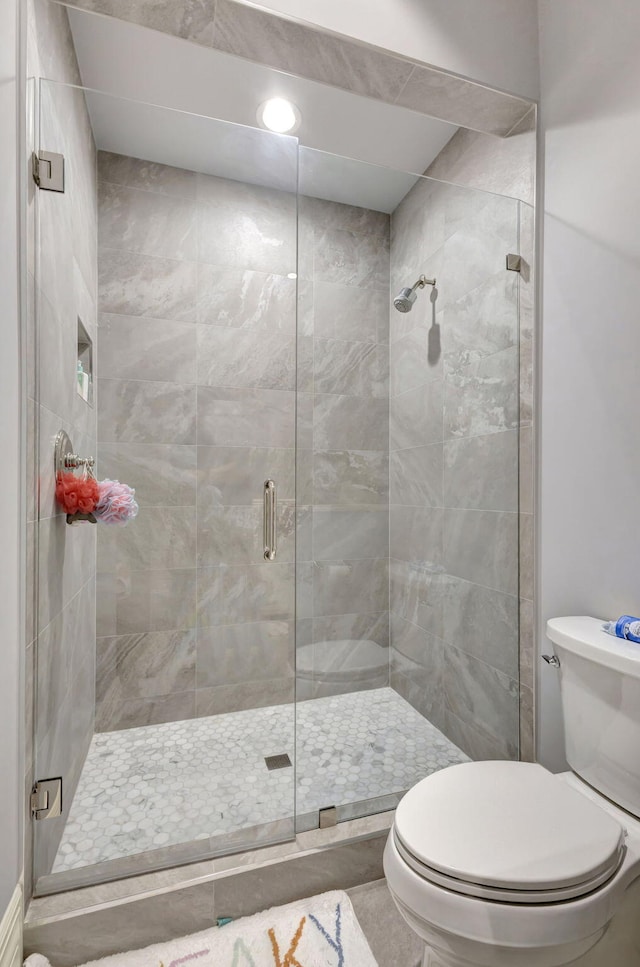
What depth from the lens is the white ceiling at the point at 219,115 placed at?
1540 mm

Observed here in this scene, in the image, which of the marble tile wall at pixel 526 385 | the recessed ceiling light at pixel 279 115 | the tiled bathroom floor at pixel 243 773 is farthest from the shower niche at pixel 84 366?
the marble tile wall at pixel 526 385

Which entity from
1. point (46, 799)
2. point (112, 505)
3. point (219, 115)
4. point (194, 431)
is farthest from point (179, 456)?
A: point (219, 115)

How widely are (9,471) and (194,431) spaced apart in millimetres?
931

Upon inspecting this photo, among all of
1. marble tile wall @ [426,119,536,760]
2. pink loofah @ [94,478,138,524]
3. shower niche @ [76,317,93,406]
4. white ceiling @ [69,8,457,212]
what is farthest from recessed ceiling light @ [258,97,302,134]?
pink loofah @ [94,478,138,524]

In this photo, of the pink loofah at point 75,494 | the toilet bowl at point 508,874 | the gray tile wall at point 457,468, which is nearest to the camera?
the toilet bowl at point 508,874

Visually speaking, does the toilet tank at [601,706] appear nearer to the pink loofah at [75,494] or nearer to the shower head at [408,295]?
the shower head at [408,295]

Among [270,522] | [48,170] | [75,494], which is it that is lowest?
[270,522]

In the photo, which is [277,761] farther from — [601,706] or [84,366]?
[84,366]

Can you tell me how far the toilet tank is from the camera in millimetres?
1086

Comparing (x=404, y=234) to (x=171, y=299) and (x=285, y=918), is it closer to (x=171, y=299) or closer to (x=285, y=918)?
(x=171, y=299)

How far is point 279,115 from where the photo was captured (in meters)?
1.83

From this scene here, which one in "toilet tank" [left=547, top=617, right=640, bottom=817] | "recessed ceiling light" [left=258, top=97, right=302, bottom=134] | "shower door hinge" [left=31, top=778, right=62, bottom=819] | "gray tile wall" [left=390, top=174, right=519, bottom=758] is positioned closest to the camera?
"toilet tank" [left=547, top=617, right=640, bottom=817]

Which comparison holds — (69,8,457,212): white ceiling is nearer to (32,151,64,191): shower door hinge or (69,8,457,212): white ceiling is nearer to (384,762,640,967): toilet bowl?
(32,151,64,191): shower door hinge

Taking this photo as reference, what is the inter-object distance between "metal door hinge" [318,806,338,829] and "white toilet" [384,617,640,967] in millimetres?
405
